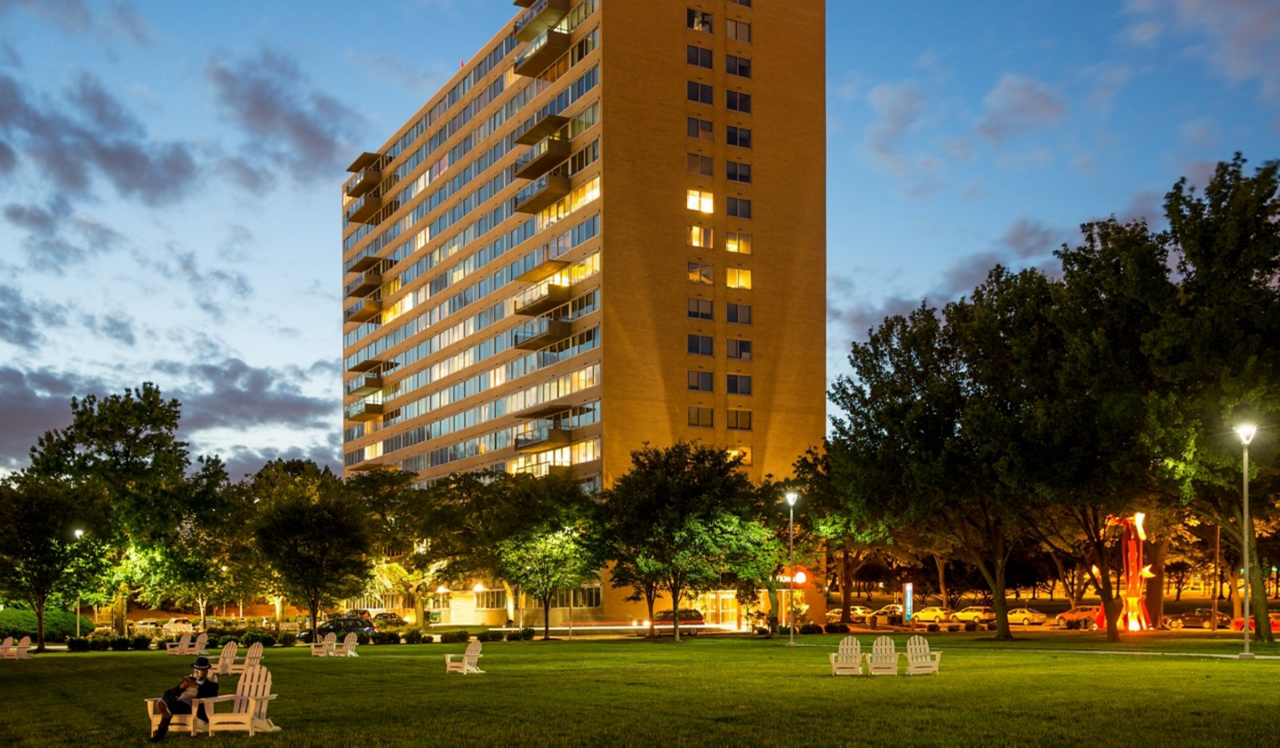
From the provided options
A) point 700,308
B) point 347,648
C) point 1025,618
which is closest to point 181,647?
point 347,648

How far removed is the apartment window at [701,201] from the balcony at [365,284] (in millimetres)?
58236

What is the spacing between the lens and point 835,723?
62.3 feet

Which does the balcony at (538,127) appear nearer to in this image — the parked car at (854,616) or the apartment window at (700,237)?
the apartment window at (700,237)

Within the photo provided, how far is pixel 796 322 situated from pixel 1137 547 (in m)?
45.3

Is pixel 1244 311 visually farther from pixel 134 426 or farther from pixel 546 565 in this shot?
pixel 134 426

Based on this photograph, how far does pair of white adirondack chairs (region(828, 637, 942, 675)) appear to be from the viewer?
29.4 meters

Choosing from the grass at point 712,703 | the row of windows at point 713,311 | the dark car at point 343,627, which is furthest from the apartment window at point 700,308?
the grass at point 712,703

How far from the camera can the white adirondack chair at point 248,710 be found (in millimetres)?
19188

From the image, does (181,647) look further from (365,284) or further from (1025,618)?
(365,284)

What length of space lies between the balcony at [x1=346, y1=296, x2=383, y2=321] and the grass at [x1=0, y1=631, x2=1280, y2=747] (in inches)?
4233

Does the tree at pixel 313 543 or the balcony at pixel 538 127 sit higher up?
the balcony at pixel 538 127

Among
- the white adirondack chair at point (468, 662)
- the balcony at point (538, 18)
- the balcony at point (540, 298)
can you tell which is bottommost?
the white adirondack chair at point (468, 662)

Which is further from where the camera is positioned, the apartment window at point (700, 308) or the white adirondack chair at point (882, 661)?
the apartment window at point (700, 308)

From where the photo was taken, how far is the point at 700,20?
98062 mm
